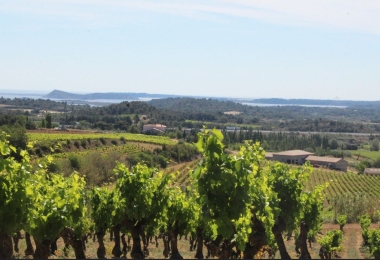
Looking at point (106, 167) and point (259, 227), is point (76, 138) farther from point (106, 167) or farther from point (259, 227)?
point (259, 227)

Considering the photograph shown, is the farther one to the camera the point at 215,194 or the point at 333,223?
the point at 333,223

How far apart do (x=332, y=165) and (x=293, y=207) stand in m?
89.8

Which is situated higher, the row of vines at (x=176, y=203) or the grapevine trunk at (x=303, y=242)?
the row of vines at (x=176, y=203)

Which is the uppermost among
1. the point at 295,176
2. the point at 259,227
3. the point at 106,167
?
the point at 295,176

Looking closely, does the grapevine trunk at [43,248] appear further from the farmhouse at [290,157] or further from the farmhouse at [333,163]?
the farmhouse at [290,157]

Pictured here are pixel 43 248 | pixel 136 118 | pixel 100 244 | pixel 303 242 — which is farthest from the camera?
pixel 136 118

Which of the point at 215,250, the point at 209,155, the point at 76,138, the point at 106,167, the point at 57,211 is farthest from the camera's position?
the point at 76,138

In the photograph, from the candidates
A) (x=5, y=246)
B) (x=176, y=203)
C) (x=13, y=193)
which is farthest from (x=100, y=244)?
(x=13, y=193)

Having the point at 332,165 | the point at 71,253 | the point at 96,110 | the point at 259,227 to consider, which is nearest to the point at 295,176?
the point at 259,227

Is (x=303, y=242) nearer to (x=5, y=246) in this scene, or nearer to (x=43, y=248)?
(x=43, y=248)

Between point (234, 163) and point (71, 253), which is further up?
point (234, 163)

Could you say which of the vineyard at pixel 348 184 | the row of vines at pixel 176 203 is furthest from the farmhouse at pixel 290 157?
the row of vines at pixel 176 203

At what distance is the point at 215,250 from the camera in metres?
12.3

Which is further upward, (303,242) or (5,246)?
(5,246)
